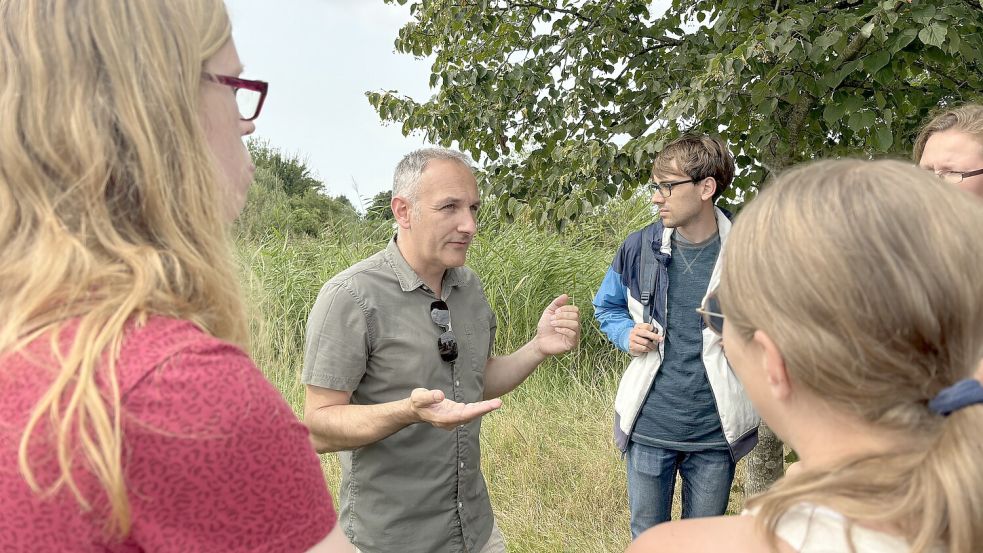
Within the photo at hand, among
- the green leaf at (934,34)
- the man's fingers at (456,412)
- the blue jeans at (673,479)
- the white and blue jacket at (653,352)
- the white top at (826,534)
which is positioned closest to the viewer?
the white top at (826,534)

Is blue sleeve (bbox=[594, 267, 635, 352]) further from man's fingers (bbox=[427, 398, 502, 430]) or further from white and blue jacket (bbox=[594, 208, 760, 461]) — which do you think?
A: man's fingers (bbox=[427, 398, 502, 430])

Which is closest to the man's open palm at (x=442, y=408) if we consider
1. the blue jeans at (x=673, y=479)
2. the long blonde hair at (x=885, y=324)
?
the long blonde hair at (x=885, y=324)

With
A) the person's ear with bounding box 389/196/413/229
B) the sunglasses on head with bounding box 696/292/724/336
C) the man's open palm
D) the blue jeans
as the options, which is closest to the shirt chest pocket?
the person's ear with bounding box 389/196/413/229

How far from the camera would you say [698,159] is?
3545mm

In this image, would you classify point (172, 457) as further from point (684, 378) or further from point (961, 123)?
point (684, 378)

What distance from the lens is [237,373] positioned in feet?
2.71

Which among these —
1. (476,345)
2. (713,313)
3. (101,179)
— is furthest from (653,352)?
(101,179)

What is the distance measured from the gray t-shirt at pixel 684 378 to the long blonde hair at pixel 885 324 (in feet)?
7.50

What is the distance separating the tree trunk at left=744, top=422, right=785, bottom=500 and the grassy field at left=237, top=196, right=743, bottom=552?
24 cm

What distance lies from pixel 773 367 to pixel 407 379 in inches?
57.7

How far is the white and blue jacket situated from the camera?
324 cm

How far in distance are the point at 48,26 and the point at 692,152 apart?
3043mm

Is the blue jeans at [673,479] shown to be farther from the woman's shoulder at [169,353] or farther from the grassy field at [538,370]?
the woman's shoulder at [169,353]

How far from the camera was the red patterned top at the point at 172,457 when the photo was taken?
0.77 metres
